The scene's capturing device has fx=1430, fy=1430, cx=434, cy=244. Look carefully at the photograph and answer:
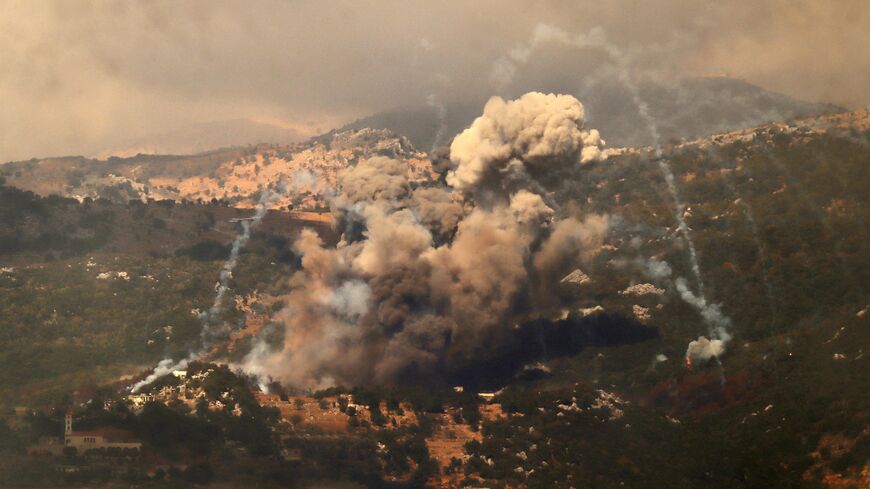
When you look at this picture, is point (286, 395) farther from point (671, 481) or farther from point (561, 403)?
point (671, 481)

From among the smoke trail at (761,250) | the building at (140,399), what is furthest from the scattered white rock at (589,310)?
the building at (140,399)

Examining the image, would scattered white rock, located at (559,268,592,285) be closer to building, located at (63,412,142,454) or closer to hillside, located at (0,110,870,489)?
hillside, located at (0,110,870,489)

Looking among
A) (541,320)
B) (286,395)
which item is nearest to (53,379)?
(286,395)

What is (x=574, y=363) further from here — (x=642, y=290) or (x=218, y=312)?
(x=218, y=312)

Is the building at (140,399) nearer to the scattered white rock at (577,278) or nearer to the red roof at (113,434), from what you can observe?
the red roof at (113,434)

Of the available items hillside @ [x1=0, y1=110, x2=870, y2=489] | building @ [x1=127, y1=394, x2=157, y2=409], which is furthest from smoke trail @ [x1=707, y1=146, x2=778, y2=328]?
building @ [x1=127, y1=394, x2=157, y2=409]

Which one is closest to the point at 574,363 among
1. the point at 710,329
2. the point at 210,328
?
the point at 710,329

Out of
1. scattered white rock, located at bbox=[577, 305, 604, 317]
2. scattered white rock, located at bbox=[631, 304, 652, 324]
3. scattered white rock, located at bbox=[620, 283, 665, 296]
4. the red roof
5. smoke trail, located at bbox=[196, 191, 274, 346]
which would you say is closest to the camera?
the red roof
